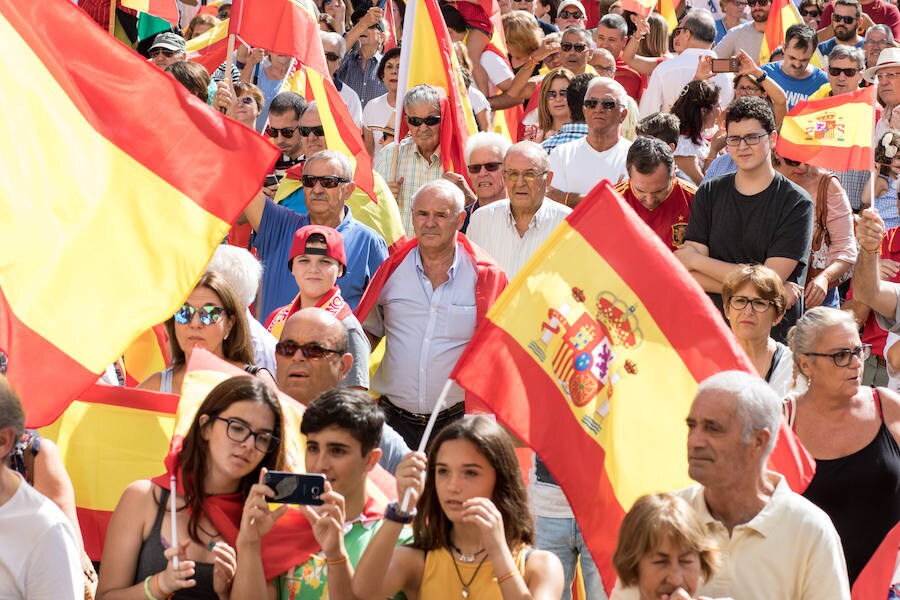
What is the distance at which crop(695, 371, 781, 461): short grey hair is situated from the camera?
4945 millimetres

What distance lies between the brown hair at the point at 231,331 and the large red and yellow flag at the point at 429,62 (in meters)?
3.64

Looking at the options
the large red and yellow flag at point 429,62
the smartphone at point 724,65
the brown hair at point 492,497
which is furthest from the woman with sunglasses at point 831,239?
the brown hair at point 492,497

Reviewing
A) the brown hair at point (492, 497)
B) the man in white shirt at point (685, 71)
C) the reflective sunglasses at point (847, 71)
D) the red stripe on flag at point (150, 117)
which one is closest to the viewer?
the brown hair at point (492, 497)

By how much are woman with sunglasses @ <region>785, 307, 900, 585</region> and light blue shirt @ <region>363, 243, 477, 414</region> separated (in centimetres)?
182

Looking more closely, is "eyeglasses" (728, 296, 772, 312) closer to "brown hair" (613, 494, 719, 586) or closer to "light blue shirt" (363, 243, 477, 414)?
"light blue shirt" (363, 243, 477, 414)

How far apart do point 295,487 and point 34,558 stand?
0.83 m

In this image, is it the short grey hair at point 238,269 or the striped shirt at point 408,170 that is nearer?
the short grey hair at point 238,269

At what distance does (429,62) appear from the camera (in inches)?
411

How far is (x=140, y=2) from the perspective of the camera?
10.4m

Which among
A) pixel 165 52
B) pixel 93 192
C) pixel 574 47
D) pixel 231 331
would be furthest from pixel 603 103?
pixel 93 192

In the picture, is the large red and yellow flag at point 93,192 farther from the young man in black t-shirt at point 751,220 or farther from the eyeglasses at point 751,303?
the young man in black t-shirt at point 751,220

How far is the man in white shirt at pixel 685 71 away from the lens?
12.7 meters

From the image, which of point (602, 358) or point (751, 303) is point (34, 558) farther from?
point (751, 303)

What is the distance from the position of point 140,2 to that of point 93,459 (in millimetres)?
4881
